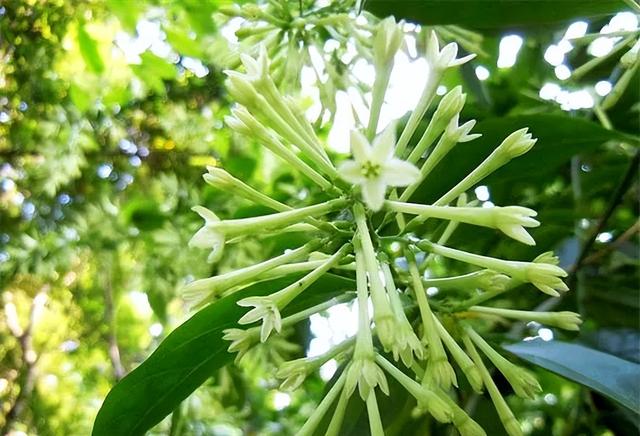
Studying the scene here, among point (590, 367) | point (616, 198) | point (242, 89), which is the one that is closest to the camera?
point (242, 89)

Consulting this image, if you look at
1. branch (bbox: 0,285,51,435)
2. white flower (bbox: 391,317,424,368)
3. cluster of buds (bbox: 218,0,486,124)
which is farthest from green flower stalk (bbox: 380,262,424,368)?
branch (bbox: 0,285,51,435)

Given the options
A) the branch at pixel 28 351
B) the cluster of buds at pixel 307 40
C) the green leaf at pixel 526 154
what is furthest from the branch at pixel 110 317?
the green leaf at pixel 526 154

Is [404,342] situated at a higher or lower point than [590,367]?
higher

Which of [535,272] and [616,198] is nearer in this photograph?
[535,272]

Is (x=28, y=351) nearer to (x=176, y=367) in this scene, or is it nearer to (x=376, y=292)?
(x=176, y=367)

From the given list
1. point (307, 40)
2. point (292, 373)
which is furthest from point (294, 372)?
point (307, 40)

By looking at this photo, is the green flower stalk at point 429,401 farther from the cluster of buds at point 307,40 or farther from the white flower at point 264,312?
the cluster of buds at point 307,40

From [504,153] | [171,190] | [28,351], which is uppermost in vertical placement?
[504,153]

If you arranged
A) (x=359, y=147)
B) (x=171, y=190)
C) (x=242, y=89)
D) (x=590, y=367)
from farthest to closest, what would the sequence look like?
1. (x=171, y=190)
2. (x=590, y=367)
3. (x=242, y=89)
4. (x=359, y=147)
